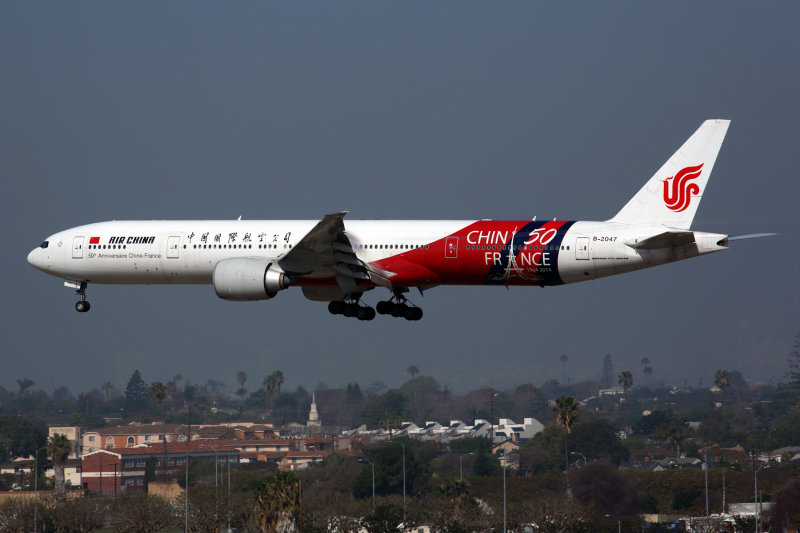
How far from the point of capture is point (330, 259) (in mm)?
52656

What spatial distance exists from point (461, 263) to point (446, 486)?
5234cm

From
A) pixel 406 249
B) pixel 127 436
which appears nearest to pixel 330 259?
pixel 406 249

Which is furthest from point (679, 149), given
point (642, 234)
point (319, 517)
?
point (319, 517)

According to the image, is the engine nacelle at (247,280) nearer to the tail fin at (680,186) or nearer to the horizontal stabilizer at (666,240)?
the tail fin at (680,186)

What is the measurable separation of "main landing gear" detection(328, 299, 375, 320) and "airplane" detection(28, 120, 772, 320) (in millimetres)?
60

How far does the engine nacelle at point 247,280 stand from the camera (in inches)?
2039

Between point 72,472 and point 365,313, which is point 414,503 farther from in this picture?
point 72,472

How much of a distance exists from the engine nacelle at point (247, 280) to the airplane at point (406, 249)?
0.05 meters

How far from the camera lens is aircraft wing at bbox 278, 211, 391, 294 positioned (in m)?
50.6

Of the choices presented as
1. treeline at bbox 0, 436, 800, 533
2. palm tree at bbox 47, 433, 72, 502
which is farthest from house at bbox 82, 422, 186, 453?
treeline at bbox 0, 436, 800, 533

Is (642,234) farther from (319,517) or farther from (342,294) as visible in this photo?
(319,517)

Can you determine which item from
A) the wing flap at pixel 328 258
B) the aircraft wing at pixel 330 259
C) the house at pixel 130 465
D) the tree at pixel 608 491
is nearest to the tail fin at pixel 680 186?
the aircraft wing at pixel 330 259

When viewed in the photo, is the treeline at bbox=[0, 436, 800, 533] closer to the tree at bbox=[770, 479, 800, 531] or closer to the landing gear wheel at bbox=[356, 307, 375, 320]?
the tree at bbox=[770, 479, 800, 531]

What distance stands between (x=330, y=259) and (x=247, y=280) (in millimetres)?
4005
